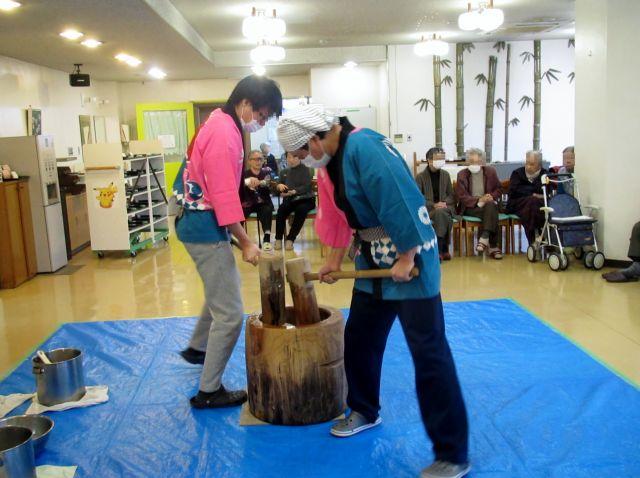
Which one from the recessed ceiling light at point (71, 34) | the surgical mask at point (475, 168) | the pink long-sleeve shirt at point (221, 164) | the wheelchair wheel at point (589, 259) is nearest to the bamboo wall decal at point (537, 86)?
the surgical mask at point (475, 168)

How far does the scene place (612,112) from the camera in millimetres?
5539

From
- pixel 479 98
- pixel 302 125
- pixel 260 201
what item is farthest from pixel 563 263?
pixel 479 98

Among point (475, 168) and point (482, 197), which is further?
point (475, 168)

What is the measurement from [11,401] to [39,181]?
3.71m

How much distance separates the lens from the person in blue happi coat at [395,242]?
2072mm

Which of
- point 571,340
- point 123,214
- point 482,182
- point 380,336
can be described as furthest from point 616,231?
point 123,214

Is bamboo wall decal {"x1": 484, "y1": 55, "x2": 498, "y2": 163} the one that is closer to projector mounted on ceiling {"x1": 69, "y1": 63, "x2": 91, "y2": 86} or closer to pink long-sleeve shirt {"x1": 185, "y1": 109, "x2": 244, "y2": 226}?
projector mounted on ceiling {"x1": 69, "y1": 63, "x2": 91, "y2": 86}

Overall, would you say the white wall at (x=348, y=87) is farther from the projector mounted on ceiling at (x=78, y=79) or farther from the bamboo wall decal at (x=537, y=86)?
the projector mounted on ceiling at (x=78, y=79)

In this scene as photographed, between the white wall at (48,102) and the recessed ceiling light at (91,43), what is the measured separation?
1.17m

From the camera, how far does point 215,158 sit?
2557 mm

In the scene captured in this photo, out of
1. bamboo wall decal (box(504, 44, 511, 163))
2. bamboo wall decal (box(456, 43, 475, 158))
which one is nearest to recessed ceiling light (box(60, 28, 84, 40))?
bamboo wall decal (box(456, 43, 475, 158))

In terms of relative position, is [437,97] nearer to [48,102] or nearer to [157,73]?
[157,73]

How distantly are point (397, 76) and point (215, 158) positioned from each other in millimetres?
7819

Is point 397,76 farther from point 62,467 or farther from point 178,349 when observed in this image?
point 62,467
